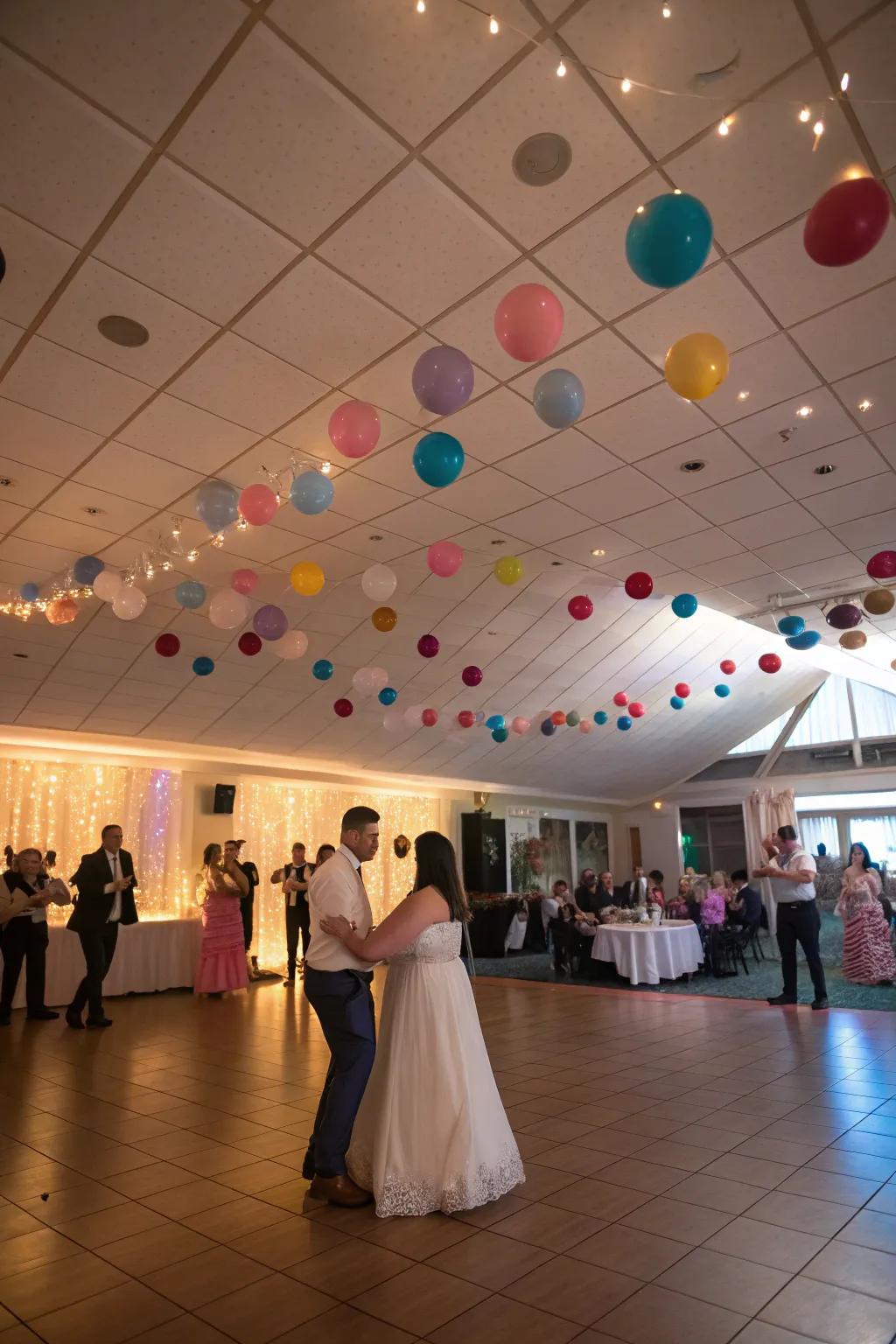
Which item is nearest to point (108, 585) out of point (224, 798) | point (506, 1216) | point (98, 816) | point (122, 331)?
point (122, 331)

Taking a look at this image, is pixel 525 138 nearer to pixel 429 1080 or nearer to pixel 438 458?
pixel 438 458

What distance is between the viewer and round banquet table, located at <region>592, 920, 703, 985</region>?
9.23 metres

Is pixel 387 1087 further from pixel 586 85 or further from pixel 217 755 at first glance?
pixel 217 755

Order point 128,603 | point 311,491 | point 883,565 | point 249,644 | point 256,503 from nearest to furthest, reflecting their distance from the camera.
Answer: point 311,491, point 256,503, point 128,603, point 883,565, point 249,644

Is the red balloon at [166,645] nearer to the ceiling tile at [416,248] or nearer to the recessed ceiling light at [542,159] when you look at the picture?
the ceiling tile at [416,248]

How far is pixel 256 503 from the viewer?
452 centimetres

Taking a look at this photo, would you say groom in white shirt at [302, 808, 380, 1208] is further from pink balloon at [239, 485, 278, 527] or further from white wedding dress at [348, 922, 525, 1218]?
pink balloon at [239, 485, 278, 527]

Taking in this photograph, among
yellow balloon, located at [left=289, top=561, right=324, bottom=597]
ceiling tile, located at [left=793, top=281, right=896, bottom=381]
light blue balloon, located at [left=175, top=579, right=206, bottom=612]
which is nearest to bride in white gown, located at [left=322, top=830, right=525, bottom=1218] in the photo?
yellow balloon, located at [left=289, top=561, right=324, bottom=597]

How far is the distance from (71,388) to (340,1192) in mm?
3971

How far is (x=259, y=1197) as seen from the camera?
321 cm

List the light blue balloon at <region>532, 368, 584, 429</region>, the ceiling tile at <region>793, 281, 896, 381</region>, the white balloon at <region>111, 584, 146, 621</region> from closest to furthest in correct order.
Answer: the light blue balloon at <region>532, 368, 584, 429</region>
the ceiling tile at <region>793, 281, 896, 381</region>
the white balloon at <region>111, 584, 146, 621</region>

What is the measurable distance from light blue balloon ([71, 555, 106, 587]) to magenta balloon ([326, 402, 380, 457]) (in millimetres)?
2761

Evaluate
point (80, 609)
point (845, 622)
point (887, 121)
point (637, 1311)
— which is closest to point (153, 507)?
point (80, 609)

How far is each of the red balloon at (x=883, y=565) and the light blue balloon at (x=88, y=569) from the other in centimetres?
561
